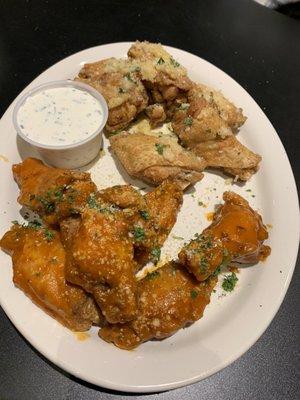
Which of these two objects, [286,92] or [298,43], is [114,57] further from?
[298,43]

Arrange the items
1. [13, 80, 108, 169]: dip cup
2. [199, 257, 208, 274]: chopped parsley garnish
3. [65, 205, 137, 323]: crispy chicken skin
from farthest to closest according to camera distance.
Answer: [13, 80, 108, 169]: dip cup → [199, 257, 208, 274]: chopped parsley garnish → [65, 205, 137, 323]: crispy chicken skin

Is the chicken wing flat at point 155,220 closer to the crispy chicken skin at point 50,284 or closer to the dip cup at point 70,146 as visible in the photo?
the crispy chicken skin at point 50,284

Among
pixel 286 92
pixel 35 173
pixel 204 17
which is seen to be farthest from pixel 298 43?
pixel 35 173

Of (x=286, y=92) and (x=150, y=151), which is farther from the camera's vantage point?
(x=286, y=92)

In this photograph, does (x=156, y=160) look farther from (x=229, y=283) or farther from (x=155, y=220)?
(x=229, y=283)

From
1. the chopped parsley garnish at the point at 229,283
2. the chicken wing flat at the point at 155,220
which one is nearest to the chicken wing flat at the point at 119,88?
the chicken wing flat at the point at 155,220

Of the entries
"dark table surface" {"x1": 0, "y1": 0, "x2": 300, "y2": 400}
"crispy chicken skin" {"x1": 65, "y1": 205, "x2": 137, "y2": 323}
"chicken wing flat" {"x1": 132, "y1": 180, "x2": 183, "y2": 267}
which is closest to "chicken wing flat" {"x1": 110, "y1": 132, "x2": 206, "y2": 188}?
"chicken wing flat" {"x1": 132, "y1": 180, "x2": 183, "y2": 267}

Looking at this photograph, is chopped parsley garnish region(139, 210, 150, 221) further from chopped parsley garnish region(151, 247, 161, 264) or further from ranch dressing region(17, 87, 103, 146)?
ranch dressing region(17, 87, 103, 146)
